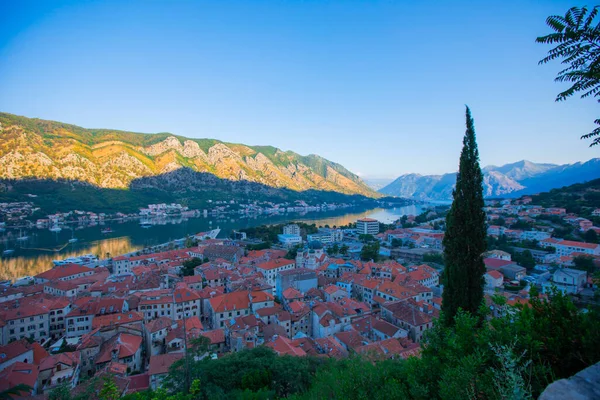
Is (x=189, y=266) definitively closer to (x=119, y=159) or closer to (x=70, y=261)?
(x=70, y=261)

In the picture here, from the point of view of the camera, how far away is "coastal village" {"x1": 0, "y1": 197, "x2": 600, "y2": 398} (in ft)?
46.1

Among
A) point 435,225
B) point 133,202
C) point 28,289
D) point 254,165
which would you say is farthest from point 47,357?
point 254,165

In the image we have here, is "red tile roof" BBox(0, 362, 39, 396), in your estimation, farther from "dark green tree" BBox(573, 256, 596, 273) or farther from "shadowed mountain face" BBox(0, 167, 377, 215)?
"shadowed mountain face" BBox(0, 167, 377, 215)

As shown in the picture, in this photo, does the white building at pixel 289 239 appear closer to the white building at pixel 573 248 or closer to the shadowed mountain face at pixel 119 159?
the white building at pixel 573 248

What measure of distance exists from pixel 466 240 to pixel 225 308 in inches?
646

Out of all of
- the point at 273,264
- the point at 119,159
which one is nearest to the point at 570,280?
the point at 273,264

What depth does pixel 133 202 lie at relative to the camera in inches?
3730

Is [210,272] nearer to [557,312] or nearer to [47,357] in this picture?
[47,357]

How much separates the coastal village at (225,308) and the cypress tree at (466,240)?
668 millimetres

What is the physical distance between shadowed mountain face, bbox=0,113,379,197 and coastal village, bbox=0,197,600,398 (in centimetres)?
7318

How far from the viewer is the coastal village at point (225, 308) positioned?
14055 mm

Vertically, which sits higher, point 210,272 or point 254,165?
point 254,165

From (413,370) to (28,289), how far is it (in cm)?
3204

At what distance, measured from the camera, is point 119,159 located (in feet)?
363
